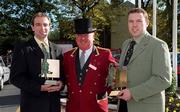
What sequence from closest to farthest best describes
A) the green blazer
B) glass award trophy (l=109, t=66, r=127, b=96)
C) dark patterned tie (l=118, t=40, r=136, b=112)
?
the green blazer
glass award trophy (l=109, t=66, r=127, b=96)
dark patterned tie (l=118, t=40, r=136, b=112)

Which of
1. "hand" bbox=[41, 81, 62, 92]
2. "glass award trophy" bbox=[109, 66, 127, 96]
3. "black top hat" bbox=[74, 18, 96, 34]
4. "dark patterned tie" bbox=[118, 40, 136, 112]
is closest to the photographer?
"glass award trophy" bbox=[109, 66, 127, 96]

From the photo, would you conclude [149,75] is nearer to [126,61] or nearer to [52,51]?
[126,61]

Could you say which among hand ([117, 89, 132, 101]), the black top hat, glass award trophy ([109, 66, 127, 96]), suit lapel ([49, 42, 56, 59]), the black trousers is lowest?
the black trousers

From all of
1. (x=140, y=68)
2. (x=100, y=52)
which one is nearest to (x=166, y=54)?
(x=140, y=68)

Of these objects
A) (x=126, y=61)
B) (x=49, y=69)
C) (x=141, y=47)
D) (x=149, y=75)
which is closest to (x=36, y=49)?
(x=49, y=69)

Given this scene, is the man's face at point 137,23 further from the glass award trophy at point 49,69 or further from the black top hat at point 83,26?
the glass award trophy at point 49,69

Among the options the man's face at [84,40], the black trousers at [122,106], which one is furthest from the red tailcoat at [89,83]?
the black trousers at [122,106]

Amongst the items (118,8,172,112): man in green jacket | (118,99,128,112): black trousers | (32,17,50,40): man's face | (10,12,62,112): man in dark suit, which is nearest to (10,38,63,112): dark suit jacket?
(10,12,62,112): man in dark suit

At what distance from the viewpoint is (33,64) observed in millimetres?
4918

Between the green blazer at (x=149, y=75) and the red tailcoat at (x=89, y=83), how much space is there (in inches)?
25.3

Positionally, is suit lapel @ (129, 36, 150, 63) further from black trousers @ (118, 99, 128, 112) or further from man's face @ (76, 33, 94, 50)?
man's face @ (76, 33, 94, 50)

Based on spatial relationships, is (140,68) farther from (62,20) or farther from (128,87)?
(62,20)

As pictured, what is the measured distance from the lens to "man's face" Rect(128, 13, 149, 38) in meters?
4.41

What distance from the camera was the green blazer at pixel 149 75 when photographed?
13.9ft
